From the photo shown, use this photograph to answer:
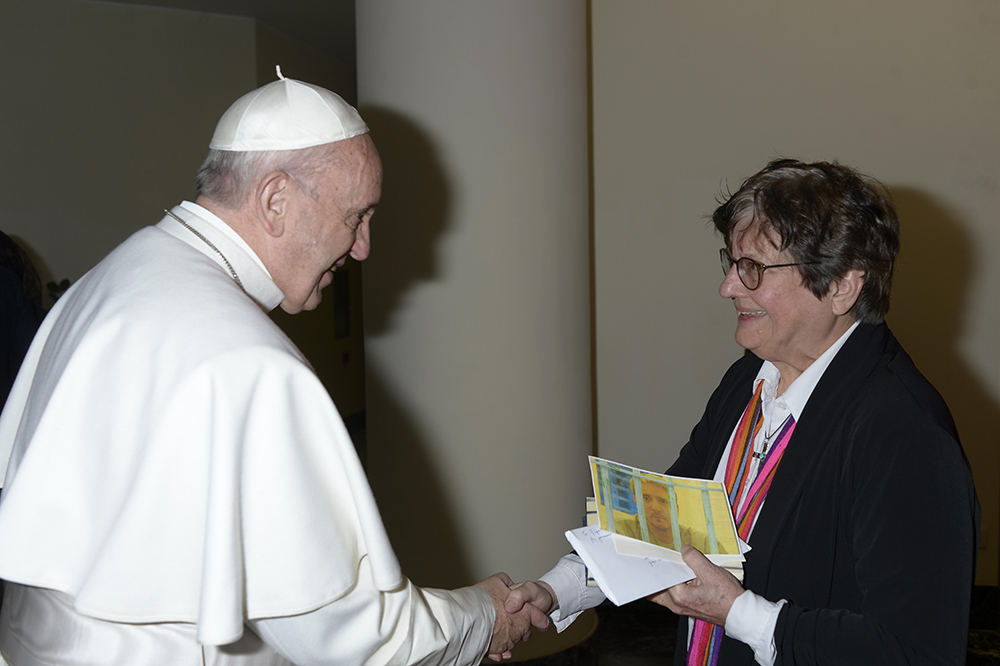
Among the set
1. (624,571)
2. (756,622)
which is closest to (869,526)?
(756,622)

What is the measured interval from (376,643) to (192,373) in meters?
0.69

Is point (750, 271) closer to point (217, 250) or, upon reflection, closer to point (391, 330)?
point (217, 250)

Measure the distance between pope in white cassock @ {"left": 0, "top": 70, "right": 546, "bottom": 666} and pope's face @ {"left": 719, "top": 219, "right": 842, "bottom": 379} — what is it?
110 centimetres

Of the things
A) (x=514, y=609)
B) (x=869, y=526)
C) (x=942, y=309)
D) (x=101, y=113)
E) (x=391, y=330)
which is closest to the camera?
(x=869, y=526)

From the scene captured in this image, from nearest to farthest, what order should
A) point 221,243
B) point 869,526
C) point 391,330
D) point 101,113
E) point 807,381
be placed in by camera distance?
1. point 869,526
2. point 221,243
3. point 807,381
4. point 391,330
5. point 101,113

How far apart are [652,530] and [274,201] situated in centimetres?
121

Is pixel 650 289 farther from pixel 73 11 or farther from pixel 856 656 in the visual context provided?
pixel 73 11

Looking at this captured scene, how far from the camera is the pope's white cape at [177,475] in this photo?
4.78 feet

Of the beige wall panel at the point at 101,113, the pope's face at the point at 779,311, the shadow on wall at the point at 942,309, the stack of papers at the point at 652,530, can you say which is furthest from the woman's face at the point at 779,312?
the beige wall panel at the point at 101,113

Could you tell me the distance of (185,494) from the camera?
149 cm

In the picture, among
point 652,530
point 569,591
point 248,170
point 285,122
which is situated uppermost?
point 285,122

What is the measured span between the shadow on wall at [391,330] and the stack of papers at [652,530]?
6.48 feet

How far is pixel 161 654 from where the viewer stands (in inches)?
60.9

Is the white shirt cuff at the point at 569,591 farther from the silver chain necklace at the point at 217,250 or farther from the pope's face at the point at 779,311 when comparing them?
the silver chain necklace at the point at 217,250
